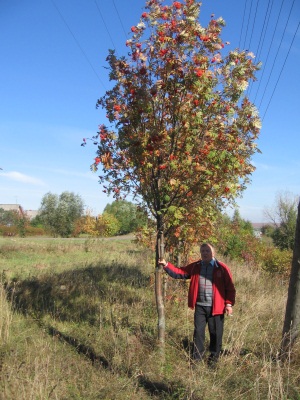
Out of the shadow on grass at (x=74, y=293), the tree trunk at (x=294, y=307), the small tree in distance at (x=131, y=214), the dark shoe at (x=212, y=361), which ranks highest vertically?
the small tree in distance at (x=131, y=214)

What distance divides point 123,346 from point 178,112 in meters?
3.11

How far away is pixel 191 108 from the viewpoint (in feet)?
13.6

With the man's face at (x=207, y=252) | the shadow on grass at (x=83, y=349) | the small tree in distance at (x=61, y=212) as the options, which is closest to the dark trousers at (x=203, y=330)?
the man's face at (x=207, y=252)

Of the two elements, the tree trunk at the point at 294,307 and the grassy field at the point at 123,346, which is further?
the tree trunk at the point at 294,307

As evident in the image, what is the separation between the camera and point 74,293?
793cm

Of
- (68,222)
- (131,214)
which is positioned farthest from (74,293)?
(68,222)

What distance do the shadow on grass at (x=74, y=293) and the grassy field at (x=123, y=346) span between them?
2 centimetres

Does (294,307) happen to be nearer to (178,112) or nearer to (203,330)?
(203,330)

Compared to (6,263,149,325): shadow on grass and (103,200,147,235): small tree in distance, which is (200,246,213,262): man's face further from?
(6,263,149,325): shadow on grass

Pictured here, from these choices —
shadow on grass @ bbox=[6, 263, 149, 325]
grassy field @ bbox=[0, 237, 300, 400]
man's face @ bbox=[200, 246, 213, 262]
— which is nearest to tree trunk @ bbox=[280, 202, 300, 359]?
grassy field @ bbox=[0, 237, 300, 400]

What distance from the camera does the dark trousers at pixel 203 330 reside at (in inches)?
183

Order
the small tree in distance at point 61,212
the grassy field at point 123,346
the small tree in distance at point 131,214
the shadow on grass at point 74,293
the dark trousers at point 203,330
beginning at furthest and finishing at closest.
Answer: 1. the small tree in distance at point 61,212
2. the shadow on grass at point 74,293
3. the small tree in distance at point 131,214
4. the dark trousers at point 203,330
5. the grassy field at point 123,346

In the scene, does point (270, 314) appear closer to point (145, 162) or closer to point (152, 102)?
point (145, 162)

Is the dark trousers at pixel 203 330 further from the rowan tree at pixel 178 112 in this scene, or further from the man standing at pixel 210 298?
the rowan tree at pixel 178 112
